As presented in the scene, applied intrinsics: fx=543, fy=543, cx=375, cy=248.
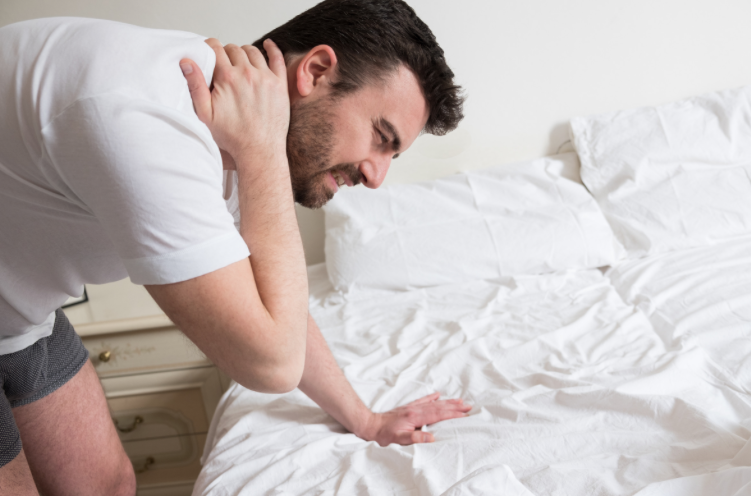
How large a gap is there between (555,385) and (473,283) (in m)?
0.58

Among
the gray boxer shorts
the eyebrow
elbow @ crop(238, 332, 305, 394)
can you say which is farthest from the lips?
the gray boxer shorts

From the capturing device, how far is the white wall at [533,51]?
176 centimetres

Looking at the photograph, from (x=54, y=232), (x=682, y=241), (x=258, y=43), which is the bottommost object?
(x=682, y=241)

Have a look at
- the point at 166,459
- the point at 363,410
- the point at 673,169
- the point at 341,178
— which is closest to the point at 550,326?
the point at 363,410

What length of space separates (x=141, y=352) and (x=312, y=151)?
1011 mm

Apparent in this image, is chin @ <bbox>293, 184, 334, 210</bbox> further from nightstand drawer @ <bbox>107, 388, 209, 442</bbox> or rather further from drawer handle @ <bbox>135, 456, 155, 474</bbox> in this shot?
drawer handle @ <bbox>135, 456, 155, 474</bbox>

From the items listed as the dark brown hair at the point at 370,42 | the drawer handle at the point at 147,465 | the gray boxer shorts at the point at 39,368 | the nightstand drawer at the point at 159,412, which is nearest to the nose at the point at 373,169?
the dark brown hair at the point at 370,42

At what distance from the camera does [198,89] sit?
670mm

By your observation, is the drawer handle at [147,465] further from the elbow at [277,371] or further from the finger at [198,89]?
the finger at [198,89]

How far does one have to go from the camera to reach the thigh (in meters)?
0.96

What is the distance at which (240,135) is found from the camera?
2.32 ft

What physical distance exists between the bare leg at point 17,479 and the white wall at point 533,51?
1.23 metres

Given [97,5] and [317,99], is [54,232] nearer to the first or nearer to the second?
[317,99]

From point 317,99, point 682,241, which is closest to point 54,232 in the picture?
point 317,99
